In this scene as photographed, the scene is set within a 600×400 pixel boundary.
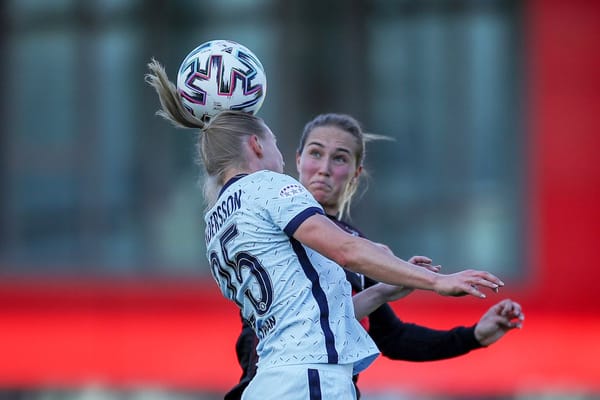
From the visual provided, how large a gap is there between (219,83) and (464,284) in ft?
3.60

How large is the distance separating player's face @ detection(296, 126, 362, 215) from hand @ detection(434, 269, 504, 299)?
1088 millimetres

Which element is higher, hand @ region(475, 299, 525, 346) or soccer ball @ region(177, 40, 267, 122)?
soccer ball @ region(177, 40, 267, 122)

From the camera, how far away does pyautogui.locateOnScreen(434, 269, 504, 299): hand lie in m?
2.76

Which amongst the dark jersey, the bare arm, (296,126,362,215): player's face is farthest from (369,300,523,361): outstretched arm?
the bare arm

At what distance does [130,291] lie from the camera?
1044cm

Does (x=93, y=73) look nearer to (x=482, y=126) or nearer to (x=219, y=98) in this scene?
(x=482, y=126)

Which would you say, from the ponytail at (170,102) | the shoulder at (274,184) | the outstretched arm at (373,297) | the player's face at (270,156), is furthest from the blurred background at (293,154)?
the shoulder at (274,184)

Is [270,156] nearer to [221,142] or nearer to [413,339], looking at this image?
[221,142]

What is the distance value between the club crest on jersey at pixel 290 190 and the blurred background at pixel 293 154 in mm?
5964

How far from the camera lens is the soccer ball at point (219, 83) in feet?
11.2

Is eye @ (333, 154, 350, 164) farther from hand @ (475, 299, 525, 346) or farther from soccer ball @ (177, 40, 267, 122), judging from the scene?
hand @ (475, 299, 525, 346)

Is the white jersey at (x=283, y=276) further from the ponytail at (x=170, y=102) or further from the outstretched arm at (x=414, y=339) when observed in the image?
the outstretched arm at (x=414, y=339)

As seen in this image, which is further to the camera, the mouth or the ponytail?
the mouth

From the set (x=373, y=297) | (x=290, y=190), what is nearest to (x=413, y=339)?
(x=373, y=297)
